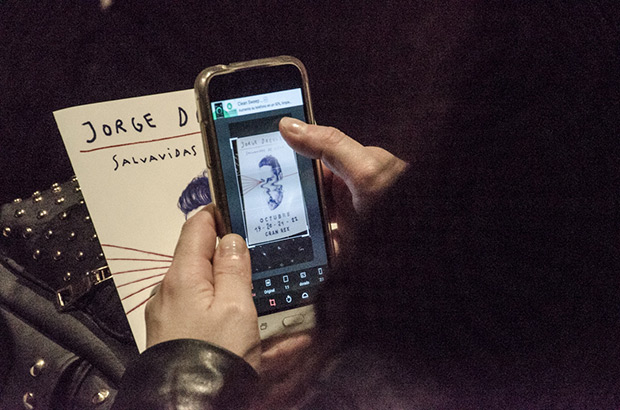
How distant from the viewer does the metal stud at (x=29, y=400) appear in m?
0.40

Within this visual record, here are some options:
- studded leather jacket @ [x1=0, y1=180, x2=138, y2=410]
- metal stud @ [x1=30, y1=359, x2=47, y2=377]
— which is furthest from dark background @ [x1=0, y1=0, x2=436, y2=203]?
metal stud @ [x1=30, y1=359, x2=47, y2=377]

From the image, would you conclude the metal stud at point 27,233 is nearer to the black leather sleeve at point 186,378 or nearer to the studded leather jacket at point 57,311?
the studded leather jacket at point 57,311

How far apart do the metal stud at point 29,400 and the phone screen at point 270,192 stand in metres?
0.22

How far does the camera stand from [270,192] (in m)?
0.39

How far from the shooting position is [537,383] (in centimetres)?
24

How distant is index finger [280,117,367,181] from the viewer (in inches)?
14.8

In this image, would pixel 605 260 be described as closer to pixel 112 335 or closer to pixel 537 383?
pixel 537 383

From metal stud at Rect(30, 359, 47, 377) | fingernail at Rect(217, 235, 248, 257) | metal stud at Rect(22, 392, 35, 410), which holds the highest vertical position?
fingernail at Rect(217, 235, 248, 257)

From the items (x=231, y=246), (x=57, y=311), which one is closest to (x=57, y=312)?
(x=57, y=311)

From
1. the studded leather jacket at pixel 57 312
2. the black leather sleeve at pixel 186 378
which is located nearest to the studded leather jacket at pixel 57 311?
the studded leather jacket at pixel 57 312

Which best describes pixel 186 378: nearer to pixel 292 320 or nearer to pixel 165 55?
pixel 292 320

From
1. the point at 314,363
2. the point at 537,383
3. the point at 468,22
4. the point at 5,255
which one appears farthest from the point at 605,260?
the point at 5,255

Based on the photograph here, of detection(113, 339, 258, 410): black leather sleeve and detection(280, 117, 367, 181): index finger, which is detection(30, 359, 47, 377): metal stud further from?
detection(280, 117, 367, 181): index finger

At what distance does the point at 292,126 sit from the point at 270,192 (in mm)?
61
